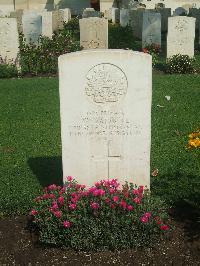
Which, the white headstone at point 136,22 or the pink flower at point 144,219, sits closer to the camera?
the pink flower at point 144,219

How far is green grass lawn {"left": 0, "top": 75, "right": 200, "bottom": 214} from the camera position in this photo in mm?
5781

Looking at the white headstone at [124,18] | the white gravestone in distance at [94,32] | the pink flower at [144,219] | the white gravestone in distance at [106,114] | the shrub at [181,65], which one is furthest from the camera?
the white headstone at [124,18]

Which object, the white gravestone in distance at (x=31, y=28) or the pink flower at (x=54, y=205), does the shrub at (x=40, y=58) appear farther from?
the pink flower at (x=54, y=205)

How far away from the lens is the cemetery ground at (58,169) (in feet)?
15.1

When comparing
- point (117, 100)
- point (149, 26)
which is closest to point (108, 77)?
point (117, 100)

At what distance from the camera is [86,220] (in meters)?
4.54

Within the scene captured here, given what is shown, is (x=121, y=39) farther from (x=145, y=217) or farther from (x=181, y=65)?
(x=145, y=217)

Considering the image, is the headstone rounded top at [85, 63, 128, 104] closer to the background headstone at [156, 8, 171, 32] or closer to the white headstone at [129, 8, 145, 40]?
the white headstone at [129, 8, 145, 40]

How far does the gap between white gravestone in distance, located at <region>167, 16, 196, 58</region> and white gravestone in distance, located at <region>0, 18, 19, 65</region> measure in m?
4.54

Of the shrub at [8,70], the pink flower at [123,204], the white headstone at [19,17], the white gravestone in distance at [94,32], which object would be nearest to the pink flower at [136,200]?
the pink flower at [123,204]

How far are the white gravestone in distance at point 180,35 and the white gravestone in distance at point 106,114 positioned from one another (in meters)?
9.21

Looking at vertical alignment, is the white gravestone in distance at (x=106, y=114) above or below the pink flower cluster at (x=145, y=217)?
above

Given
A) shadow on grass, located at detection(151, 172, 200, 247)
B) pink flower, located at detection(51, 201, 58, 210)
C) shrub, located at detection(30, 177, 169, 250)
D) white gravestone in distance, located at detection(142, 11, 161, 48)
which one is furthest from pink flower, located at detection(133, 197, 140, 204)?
white gravestone in distance, located at detection(142, 11, 161, 48)

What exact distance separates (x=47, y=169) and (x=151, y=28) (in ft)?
34.7
